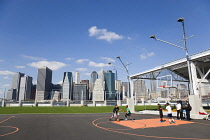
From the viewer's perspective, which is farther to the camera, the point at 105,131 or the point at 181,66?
the point at 181,66

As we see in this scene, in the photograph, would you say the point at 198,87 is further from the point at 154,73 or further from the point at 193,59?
the point at 154,73

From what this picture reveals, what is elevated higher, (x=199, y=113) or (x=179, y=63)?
(x=179, y=63)

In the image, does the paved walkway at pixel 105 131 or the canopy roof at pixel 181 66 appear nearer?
the paved walkway at pixel 105 131

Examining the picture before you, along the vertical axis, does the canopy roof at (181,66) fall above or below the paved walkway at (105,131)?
above

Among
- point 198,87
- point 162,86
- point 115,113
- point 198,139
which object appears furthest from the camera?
point 162,86

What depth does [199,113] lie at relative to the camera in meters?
18.6

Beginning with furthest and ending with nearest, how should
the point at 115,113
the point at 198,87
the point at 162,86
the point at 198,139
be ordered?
the point at 162,86, the point at 198,87, the point at 115,113, the point at 198,139

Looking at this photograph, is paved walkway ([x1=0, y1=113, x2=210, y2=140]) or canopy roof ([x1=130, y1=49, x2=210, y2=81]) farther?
canopy roof ([x1=130, y1=49, x2=210, y2=81])

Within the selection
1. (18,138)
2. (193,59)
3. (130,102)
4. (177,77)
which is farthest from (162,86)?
(18,138)

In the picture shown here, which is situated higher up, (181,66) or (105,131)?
(181,66)

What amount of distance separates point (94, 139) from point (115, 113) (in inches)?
345

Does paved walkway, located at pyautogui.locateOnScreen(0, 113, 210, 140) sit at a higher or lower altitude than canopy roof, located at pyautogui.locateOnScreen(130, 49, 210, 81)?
lower

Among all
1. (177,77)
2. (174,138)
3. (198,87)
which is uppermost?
(177,77)

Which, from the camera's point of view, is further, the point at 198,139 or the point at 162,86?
the point at 162,86
